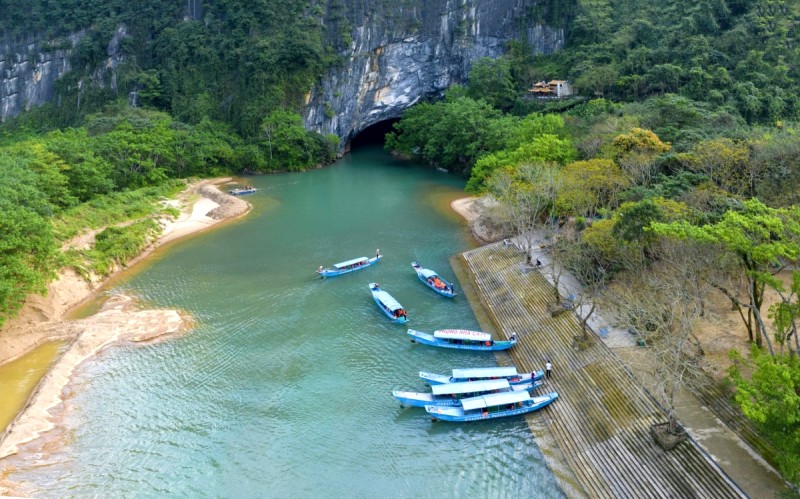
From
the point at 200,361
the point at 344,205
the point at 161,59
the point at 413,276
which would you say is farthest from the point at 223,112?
the point at 200,361

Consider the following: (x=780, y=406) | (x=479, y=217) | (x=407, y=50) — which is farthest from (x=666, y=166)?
(x=407, y=50)

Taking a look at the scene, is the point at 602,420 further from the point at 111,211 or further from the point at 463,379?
the point at 111,211

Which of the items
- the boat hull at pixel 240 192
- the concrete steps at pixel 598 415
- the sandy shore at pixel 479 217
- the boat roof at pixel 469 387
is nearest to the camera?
the concrete steps at pixel 598 415

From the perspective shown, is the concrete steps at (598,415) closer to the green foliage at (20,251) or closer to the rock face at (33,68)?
the green foliage at (20,251)

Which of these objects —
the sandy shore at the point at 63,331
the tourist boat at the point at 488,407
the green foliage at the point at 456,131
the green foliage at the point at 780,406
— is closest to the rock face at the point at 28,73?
the green foliage at the point at 456,131

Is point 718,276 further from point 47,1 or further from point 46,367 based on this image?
point 47,1
